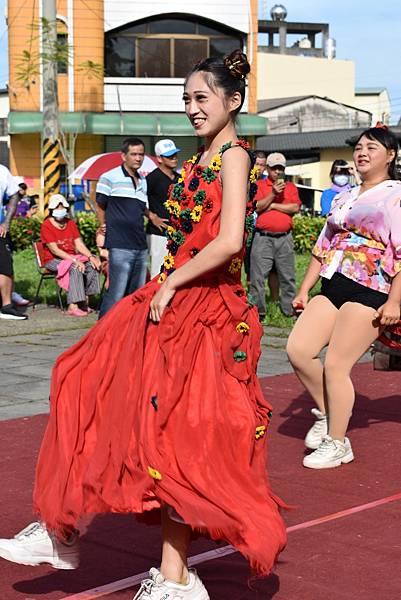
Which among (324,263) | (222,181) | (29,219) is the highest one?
(222,181)

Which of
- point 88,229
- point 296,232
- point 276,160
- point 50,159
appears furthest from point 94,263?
point 296,232

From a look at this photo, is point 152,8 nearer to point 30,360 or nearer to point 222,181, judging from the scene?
point 30,360

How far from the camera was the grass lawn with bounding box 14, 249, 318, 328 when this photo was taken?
13.7 m

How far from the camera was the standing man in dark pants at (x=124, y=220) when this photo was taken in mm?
11398

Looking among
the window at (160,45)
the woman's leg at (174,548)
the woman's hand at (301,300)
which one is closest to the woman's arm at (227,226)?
the woman's leg at (174,548)

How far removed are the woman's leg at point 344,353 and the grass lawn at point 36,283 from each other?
21.2 ft

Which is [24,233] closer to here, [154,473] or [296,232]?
[296,232]

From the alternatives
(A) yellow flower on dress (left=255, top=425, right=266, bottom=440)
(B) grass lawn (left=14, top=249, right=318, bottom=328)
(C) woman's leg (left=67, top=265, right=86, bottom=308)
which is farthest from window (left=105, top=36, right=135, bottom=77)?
(A) yellow flower on dress (left=255, top=425, right=266, bottom=440)

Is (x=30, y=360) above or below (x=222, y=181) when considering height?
below

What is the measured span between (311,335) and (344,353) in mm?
268

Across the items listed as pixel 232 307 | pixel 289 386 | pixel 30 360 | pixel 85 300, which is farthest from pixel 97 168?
pixel 232 307

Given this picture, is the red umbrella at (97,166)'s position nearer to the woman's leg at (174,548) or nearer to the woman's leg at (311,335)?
the woman's leg at (311,335)

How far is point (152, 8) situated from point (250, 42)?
12.0 feet

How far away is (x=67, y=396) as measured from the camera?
417 centimetres
